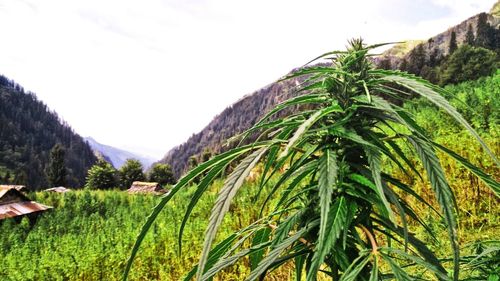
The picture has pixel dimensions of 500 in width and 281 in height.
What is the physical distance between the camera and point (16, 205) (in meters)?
21.5

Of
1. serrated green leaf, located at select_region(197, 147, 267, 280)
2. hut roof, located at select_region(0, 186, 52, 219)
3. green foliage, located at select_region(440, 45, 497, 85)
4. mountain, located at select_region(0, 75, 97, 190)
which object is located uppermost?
green foliage, located at select_region(440, 45, 497, 85)

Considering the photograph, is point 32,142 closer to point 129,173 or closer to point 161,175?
point 161,175

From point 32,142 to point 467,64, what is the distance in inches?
6264

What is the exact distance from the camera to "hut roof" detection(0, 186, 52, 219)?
65.4ft

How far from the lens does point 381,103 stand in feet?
2.65

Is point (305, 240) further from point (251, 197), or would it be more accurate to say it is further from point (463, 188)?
point (251, 197)

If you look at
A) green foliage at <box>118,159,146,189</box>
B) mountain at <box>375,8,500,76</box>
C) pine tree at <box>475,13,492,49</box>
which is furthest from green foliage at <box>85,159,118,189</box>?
pine tree at <box>475,13,492,49</box>

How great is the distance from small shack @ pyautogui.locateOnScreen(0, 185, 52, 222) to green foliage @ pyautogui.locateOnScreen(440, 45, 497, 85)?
4294cm

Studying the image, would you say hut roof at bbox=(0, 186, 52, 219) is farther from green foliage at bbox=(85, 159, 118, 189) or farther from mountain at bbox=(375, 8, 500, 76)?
green foliage at bbox=(85, 159, 118, 189)

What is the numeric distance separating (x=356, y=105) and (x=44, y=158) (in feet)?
529

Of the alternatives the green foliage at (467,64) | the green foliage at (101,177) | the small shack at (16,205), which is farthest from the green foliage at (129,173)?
the green foliage at (467,64)

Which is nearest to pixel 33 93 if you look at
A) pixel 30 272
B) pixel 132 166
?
pixel 132 166

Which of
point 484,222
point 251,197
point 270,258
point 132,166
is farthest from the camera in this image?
point 132,166

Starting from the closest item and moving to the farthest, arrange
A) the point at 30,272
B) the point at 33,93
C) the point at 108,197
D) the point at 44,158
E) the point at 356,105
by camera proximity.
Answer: the point at 356,105 < the point at 30,272 < the point at 108,197 < the point at 44,158 < the point at 33,93
